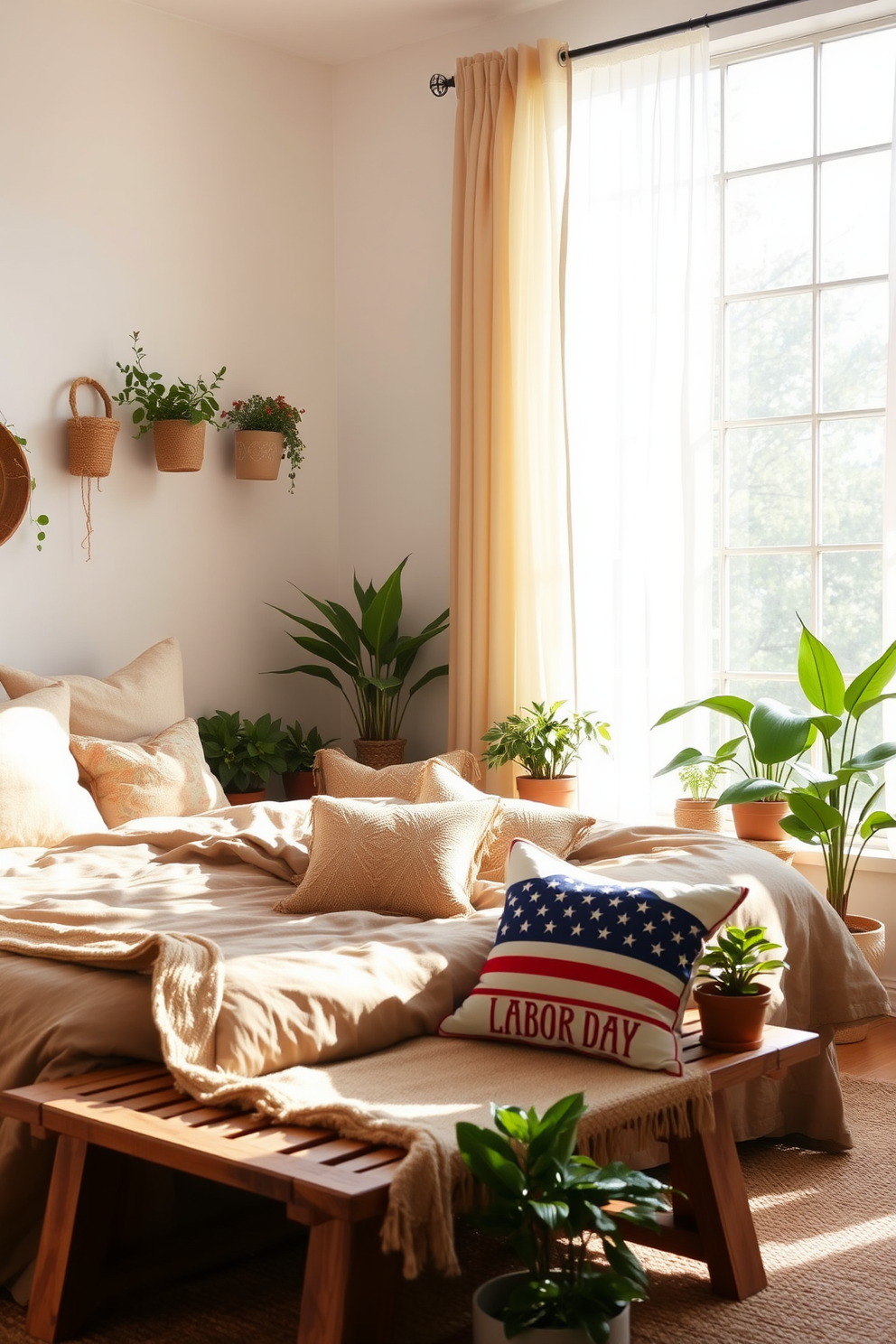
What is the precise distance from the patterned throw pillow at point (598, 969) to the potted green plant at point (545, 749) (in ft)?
6.04

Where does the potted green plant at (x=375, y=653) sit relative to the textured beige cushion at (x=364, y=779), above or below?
above

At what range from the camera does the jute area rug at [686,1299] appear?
2.18 meters

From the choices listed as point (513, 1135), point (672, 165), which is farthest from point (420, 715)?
point (513, 1135)

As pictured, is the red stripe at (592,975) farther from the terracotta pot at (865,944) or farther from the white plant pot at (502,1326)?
the terracotta pot at (865,944)

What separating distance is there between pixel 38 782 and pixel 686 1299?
198 centimetres

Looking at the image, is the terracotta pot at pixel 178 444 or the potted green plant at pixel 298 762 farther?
the potted green plant at pixel 298 762

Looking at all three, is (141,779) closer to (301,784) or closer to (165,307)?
(301,784)

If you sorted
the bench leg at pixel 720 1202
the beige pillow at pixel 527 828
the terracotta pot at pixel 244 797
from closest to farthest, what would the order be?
the bench leg at pixel 720 1202, the beige pillow at pixel 527 828, the terracotta pot at pixel 244 797

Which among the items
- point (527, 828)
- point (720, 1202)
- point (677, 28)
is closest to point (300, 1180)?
point (720, 1202)

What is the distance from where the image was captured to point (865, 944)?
365 centimetres

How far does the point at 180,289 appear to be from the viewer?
4.65 m

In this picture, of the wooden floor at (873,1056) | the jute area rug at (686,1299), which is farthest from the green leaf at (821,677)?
the jute area rug at (686,1299)

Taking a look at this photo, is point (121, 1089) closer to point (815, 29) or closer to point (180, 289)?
point (180, 289)

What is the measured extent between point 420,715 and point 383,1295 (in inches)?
132
